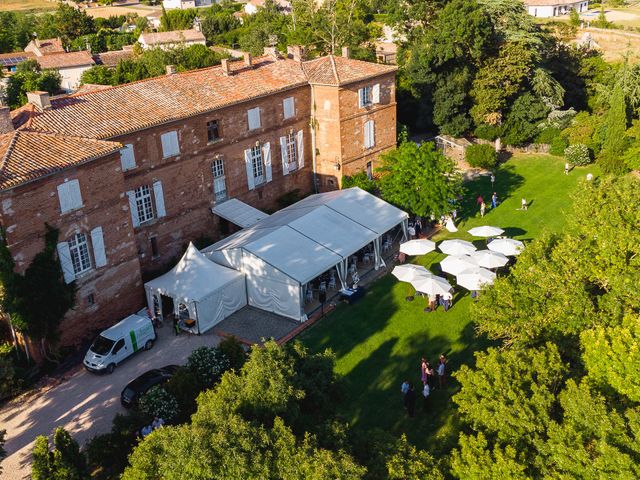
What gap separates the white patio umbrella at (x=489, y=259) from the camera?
33.0m

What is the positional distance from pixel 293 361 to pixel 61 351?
14.9 m

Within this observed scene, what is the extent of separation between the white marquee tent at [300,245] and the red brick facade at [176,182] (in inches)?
125

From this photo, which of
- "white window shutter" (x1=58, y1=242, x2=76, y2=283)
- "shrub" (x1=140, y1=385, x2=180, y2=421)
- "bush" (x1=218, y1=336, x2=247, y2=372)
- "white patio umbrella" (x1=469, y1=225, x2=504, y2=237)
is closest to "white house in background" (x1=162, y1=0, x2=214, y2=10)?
"white patio umbrella" (x1=469, y1=225, x2=504, y2=237)

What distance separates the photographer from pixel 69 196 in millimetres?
27828

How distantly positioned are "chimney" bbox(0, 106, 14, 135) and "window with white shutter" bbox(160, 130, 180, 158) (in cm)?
727

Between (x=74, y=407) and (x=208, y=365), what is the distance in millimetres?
5783

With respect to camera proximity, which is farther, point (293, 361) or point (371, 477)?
point (293, 361)

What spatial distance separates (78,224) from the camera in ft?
93.1

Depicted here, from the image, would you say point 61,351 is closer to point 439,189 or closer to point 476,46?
point 439,189

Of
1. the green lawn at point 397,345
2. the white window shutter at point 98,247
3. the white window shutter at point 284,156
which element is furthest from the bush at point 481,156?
the white window shutter at point 98,247

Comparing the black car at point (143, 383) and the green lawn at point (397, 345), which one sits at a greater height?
the black car at point (143, 383)

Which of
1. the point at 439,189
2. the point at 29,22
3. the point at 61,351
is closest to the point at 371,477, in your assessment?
the point at 61,351

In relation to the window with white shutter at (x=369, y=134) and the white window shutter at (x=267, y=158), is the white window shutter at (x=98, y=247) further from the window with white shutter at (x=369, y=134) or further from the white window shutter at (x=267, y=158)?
the window with white shutter at (x=369, y=134)

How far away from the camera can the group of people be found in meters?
24.3
